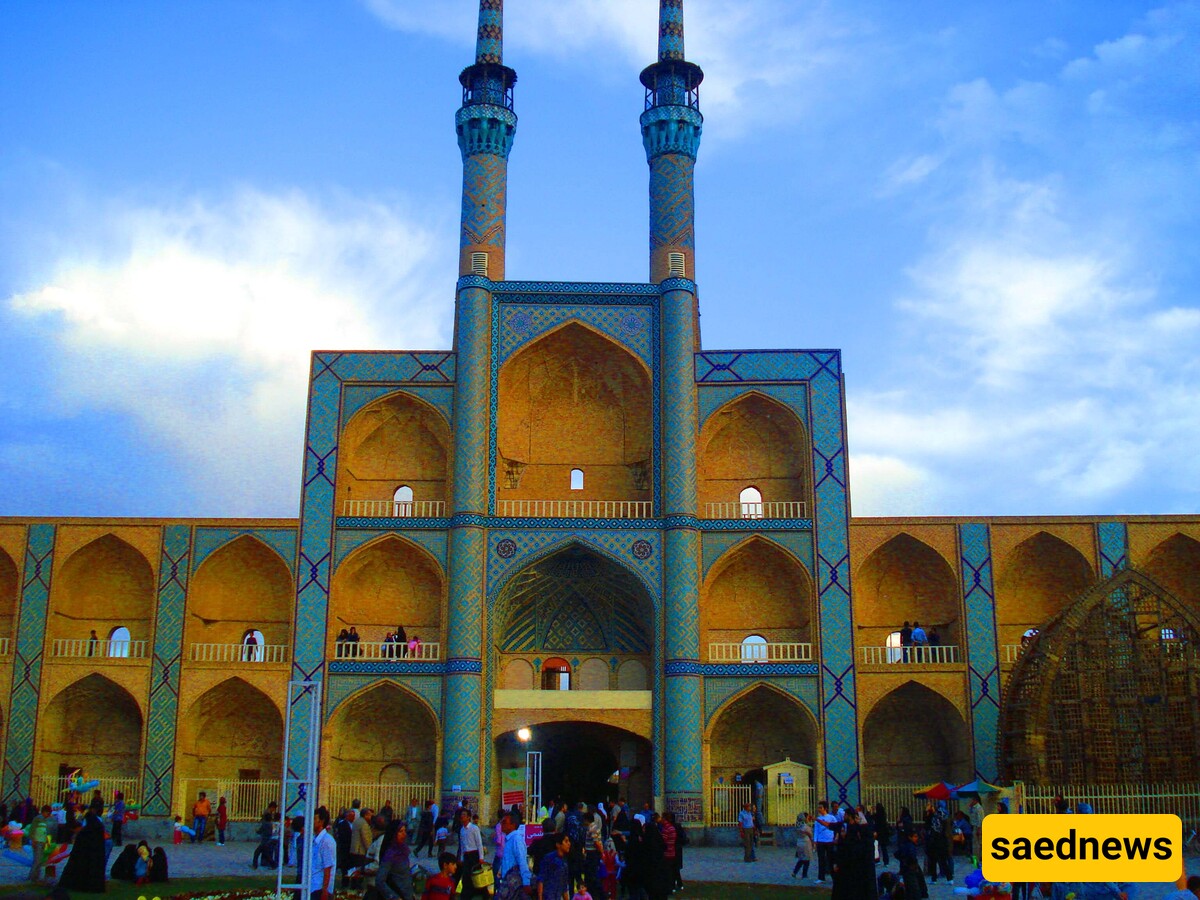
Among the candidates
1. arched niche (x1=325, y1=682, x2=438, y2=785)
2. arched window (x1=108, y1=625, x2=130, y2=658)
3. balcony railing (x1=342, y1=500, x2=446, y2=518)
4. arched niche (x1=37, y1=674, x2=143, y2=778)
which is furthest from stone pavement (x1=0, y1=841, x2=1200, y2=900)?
balcony railing (x1=342, y1=500, x2=446, y2=518)

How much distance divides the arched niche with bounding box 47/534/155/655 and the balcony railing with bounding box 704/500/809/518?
12.4 metres

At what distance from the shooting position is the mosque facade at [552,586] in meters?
27.3

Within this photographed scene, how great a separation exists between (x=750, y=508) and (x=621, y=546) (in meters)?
3.74

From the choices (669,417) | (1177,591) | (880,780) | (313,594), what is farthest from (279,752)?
(1177,591)

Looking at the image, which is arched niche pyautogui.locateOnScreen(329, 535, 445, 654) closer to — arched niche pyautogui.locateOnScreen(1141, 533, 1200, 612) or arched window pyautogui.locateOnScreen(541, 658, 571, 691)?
arched window pyautogui.locateOnScreen(541, 658, 571, 691)

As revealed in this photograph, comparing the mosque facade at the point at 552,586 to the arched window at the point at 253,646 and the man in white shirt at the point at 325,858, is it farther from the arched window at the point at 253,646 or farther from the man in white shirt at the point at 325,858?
the man in white shirt at the point at 325,858

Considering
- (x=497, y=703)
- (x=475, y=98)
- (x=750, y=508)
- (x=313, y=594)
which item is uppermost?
(x=475, y=98)

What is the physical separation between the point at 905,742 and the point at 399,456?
12767 mm

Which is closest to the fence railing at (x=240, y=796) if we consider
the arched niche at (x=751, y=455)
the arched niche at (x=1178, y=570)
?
the arched niche at (x=751, y=455)

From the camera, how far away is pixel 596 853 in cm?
1341

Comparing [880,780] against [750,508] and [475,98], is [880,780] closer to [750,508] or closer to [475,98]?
[750,508]

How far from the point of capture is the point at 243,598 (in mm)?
30016

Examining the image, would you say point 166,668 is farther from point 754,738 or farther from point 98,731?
point 754,738

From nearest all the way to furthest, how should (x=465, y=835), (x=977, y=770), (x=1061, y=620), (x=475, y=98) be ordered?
(x=465, y=835) < (x=1061, y=620) < (x=977, y=770) < (x=475, y=98)
